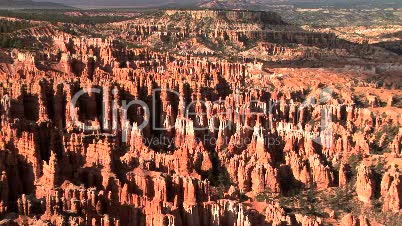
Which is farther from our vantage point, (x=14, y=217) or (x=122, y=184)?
(x=122, y=184)

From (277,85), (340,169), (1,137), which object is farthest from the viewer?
(277,85)

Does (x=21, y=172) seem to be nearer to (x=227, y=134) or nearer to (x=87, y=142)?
(x=87, y=142)

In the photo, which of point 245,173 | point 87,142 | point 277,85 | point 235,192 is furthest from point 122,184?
point 277,85

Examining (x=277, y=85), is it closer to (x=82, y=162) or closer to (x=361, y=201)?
(x=361, y=201)

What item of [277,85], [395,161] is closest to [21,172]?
[395,161]

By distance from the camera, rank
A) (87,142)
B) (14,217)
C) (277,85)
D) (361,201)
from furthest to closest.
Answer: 1. (277,85)
2. (361,201)
3. (87,142)
4. (14,217)

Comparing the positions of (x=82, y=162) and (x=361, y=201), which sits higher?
(x=82, y=162)
